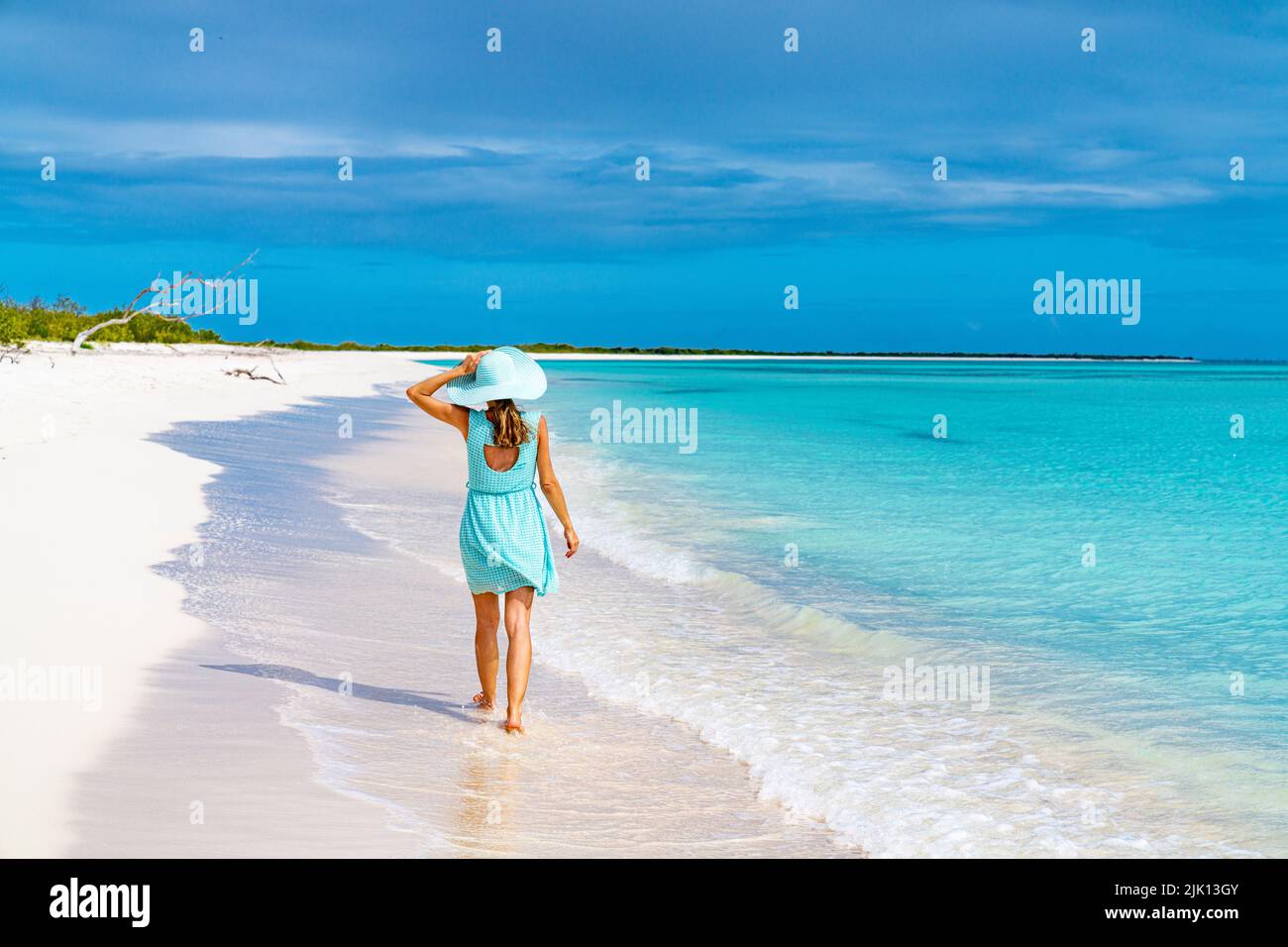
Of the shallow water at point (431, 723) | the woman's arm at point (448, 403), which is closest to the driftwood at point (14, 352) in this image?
the shallow water at point (431, 723)

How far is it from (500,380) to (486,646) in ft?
4.95

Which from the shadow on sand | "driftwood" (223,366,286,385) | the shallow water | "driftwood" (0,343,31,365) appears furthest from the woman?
"driftwood" (223,366,286,385)

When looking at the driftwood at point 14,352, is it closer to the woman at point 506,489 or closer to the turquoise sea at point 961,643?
the turquoise sea at point 961,643

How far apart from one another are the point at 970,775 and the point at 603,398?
47.0 m

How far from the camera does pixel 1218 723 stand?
670 cm

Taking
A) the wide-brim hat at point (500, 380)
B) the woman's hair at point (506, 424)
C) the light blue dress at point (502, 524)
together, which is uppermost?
the wide-brim hat at point (500, 380)

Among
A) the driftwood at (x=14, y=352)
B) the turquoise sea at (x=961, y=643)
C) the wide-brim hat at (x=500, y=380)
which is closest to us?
the turquoise sea at (x=961, y=643)

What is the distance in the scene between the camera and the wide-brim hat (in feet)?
18.9

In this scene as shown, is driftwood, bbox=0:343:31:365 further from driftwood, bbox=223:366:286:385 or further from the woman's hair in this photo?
the woman's hair

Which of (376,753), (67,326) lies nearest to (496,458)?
(376,753)

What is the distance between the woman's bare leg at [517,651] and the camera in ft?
19.6

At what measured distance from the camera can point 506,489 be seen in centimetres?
601

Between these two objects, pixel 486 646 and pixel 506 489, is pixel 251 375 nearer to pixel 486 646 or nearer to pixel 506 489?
pixel 486 646
